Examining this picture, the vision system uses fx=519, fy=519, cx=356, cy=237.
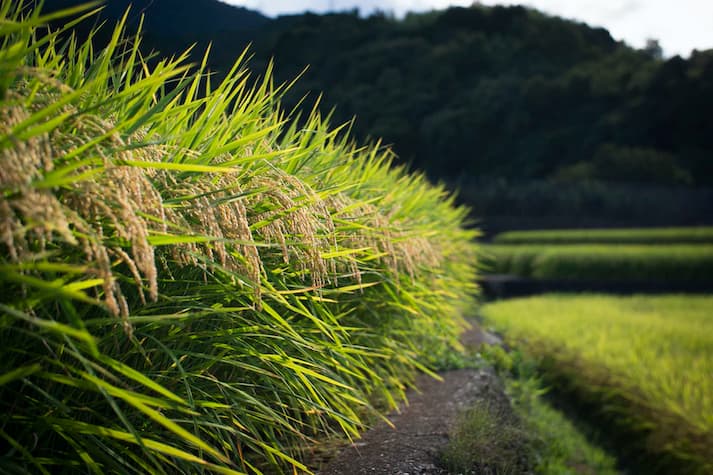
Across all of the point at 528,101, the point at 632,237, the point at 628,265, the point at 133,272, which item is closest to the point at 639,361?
the point at 133,272

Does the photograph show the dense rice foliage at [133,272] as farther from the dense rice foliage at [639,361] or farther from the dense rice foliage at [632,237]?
the dense rice foliage at [632,237]

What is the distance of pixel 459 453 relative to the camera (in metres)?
1.79

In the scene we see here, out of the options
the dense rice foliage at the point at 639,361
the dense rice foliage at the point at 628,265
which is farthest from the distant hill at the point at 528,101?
the dense rice foliage at the point at 639,361

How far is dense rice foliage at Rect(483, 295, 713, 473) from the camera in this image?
3.23m

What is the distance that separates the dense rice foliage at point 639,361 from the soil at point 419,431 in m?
1.21

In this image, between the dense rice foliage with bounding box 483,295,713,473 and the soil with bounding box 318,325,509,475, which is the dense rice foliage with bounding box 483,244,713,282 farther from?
the soil with bounding box 318,325,509,475

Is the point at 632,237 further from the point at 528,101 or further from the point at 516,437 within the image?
the point at 528,101

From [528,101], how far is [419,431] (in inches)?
1163

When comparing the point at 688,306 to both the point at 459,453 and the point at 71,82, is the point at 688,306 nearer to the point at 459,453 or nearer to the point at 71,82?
the point at 459,453

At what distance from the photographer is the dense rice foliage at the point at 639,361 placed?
3230 mm

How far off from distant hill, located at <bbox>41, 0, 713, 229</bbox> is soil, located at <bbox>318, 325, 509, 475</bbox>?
1860 cm

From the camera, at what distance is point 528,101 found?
94.5ft

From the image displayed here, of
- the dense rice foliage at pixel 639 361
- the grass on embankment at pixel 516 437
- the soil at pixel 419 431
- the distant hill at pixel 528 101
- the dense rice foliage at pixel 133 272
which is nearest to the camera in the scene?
the dense rice foliage at pixel 133 272

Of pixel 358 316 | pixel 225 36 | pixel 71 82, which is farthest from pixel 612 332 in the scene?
pixel 71 82
